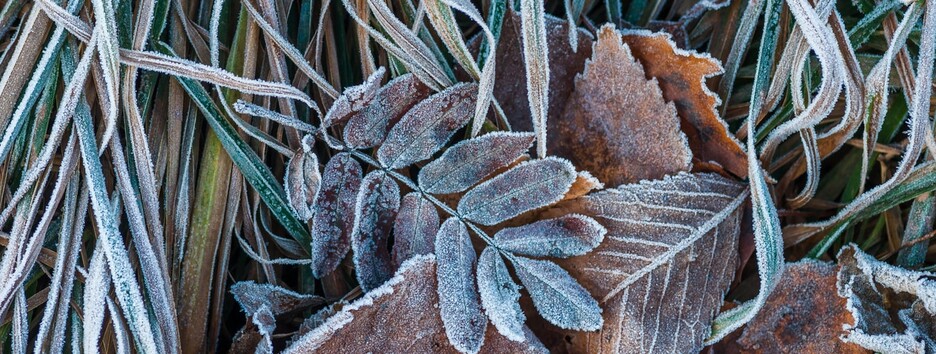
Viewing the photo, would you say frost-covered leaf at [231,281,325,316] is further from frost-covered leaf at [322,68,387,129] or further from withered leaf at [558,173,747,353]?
withered leaf at [558,173,747,353]

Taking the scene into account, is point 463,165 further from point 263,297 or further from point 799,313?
point 799,313

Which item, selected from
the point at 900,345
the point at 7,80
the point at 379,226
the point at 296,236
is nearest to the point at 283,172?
the point at 296,236

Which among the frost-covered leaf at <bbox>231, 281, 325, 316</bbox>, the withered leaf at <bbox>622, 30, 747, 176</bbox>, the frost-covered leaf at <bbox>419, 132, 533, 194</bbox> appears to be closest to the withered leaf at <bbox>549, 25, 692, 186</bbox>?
the withered leaf at <bbox>622, 30, 747, 176</bbox>

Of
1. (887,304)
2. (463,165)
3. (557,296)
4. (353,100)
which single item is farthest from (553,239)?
(887,304)

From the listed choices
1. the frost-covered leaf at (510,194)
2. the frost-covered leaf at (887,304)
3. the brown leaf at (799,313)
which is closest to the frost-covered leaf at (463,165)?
the frost-covered leaf at (510,194)

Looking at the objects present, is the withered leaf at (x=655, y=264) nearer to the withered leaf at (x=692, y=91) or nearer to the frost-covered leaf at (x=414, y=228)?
the withered leaf at (x=692, y=91)

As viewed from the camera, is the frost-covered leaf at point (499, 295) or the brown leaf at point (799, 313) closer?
the frost-covered leaf at point (499, 295)
